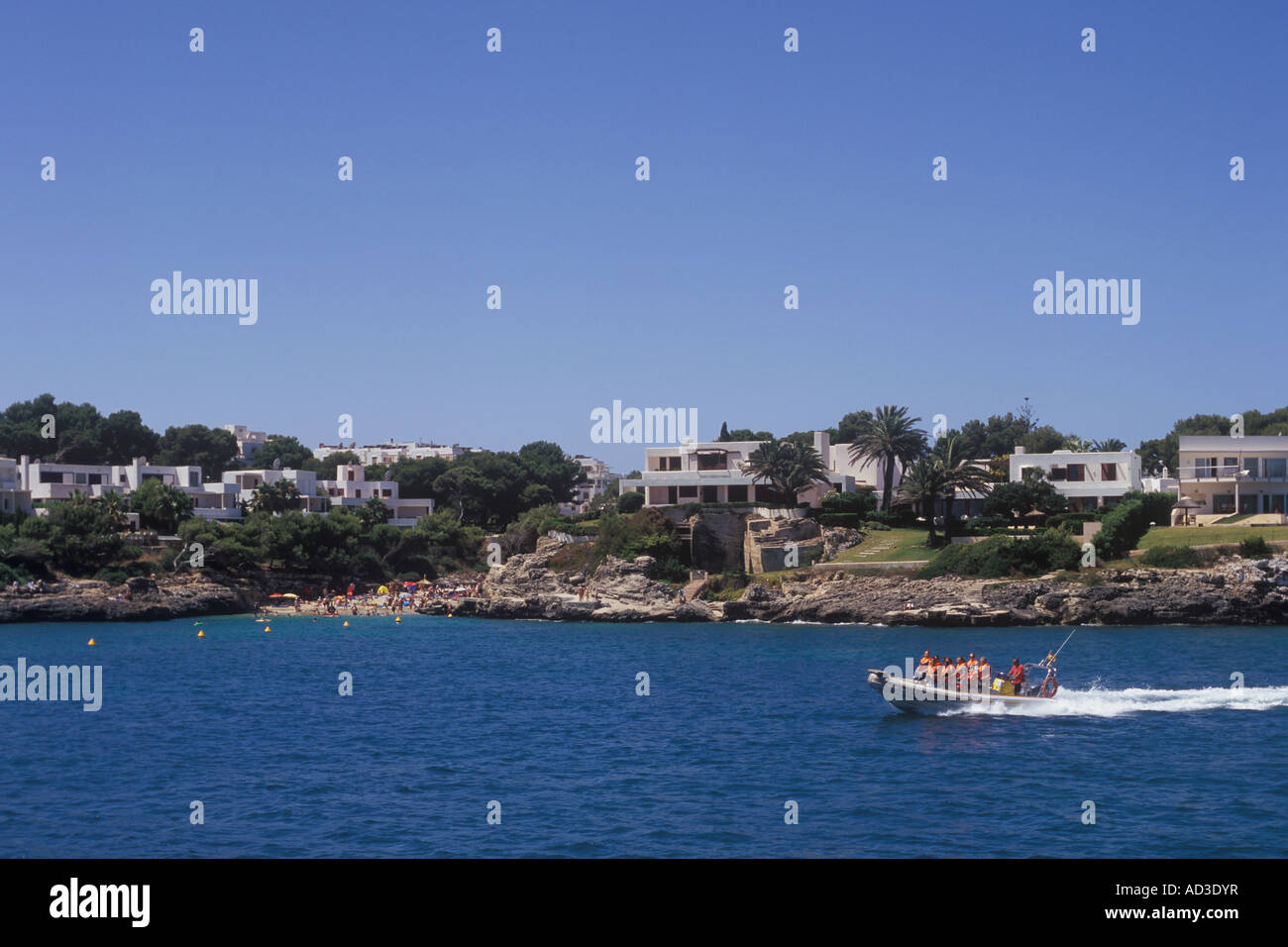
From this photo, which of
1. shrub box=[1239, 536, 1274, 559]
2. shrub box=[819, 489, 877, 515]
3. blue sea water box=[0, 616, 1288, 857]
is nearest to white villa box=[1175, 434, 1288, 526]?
shrub box=[1239, 536, 1274, 559]

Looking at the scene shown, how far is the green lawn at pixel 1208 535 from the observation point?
70688 mm

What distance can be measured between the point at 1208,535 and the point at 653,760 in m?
54.0

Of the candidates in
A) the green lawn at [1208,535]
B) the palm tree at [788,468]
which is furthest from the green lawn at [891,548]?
the green lawn at [1208,535]

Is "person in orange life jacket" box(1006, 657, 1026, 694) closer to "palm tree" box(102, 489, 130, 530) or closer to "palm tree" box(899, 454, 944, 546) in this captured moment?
"palm tree" box(899, 454, 944, 546)

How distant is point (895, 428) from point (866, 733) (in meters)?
51.9

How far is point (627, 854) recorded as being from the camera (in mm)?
22156

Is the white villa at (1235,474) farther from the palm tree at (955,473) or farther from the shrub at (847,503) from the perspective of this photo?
the shrub at (847,503)

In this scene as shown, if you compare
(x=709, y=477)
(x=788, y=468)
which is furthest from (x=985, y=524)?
(x=709, y=477)

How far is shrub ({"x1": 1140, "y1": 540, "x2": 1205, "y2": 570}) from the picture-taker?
225 ft

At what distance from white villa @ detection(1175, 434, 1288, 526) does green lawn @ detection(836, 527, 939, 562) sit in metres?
20.2

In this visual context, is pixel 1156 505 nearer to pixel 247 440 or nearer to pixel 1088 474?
pixel 1088 474

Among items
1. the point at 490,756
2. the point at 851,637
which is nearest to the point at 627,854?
the point at 490,756

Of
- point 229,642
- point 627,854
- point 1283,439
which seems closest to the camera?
point 627,854
